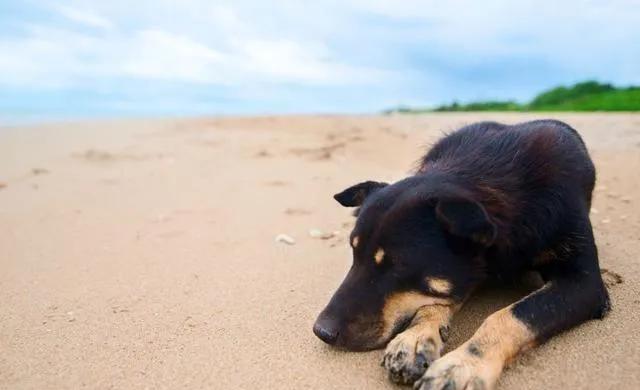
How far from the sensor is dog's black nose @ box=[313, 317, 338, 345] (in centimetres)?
266

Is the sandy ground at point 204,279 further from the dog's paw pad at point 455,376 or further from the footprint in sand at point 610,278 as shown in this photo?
the dog's paw pad at point 455,376

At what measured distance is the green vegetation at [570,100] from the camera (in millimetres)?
17484

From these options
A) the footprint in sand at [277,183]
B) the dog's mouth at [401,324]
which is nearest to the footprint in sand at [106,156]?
the footprint in sand at [277,183]

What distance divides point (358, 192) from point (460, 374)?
4.63ft

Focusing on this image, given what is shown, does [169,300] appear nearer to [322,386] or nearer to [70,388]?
[70,388]

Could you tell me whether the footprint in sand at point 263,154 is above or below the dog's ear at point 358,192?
below

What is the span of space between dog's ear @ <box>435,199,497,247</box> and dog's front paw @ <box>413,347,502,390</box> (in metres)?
0.58

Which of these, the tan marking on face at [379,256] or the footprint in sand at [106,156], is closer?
the tan marking on face at [379,256]

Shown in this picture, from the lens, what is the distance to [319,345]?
2.83 meters

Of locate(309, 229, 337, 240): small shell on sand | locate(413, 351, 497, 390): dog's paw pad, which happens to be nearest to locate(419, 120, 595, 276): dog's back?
locate(413, 351, 497, 390): dog's paw pad

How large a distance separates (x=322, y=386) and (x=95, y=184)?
582 centimetres

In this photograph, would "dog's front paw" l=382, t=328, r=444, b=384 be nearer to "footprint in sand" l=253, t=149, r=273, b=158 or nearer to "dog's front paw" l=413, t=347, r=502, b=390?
"dog's front paw" l=413, t=347, r=502, b=390

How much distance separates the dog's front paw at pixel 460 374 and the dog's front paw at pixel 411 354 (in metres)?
0.11

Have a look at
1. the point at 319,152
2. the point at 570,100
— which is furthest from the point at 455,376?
the point at 570,100
